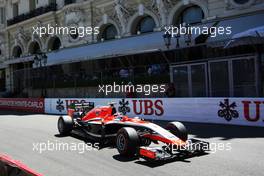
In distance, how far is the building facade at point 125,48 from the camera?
18.3 metres

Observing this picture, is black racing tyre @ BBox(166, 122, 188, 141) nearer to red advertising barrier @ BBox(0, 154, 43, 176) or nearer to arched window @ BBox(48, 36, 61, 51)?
red advertising barrier @ BBox(0, 154, 43, 176)

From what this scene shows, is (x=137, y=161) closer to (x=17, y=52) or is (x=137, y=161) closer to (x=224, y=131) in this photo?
(x=224, y=131)

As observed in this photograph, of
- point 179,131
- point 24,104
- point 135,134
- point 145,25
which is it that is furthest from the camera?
point 145,25

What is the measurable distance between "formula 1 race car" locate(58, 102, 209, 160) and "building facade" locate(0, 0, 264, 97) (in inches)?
378

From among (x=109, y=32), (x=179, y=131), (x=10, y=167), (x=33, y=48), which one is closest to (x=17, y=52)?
(x=33, y=48)

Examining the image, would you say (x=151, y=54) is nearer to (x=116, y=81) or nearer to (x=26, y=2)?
(x=116, y=81)

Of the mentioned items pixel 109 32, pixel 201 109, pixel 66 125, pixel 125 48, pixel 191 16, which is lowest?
pixel 66 125

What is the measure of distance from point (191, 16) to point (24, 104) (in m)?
12.6

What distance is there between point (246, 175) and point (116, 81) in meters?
18.4

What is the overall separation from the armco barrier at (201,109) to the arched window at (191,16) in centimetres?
906

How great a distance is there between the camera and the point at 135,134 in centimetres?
759

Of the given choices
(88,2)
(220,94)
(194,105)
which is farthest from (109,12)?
(194,105)

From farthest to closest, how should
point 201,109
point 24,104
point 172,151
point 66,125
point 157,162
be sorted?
1. point 24,104
2. point 201,109
3. point 66,125
4. point 172,151
5. point 157,162

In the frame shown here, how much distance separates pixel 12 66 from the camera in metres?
41.3
